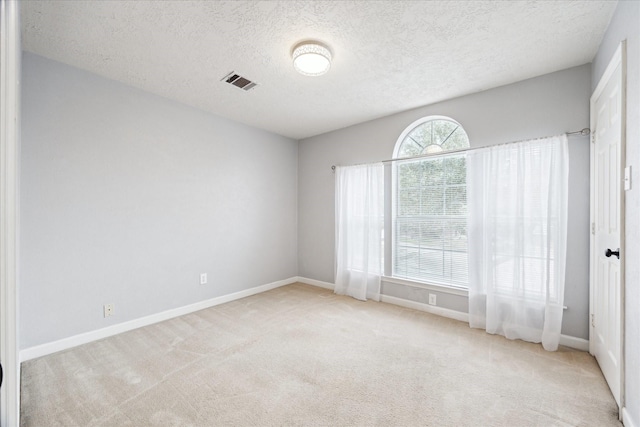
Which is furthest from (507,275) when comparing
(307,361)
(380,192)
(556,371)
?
(307,361)

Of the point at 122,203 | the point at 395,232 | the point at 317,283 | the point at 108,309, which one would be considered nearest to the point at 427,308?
the point at 395,232

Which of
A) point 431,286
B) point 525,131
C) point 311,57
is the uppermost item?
point 311,57

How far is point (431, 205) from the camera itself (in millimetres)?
3549

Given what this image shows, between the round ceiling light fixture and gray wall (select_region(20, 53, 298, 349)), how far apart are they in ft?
3.73

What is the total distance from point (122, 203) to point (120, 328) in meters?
1.29

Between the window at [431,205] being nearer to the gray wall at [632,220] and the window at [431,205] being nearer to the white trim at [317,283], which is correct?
the white trim at [317,283]

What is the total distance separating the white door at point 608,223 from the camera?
174cm

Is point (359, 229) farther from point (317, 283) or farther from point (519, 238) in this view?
point (519, 238)

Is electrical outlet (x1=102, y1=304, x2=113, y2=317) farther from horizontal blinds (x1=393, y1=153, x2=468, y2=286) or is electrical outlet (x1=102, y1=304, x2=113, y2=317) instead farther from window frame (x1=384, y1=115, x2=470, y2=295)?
horizontal blinds (x1=393, y1=153, x2=468, y2=286)

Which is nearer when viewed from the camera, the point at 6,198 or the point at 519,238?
the point at 6,198

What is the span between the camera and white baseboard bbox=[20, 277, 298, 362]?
2.38 metres

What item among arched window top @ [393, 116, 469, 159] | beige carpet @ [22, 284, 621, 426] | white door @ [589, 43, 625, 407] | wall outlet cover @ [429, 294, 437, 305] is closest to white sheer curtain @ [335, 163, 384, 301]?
arched window top @ [393, 116, 469, 159]

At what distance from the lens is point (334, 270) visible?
14.7ft

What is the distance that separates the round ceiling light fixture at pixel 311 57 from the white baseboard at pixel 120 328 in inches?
119
